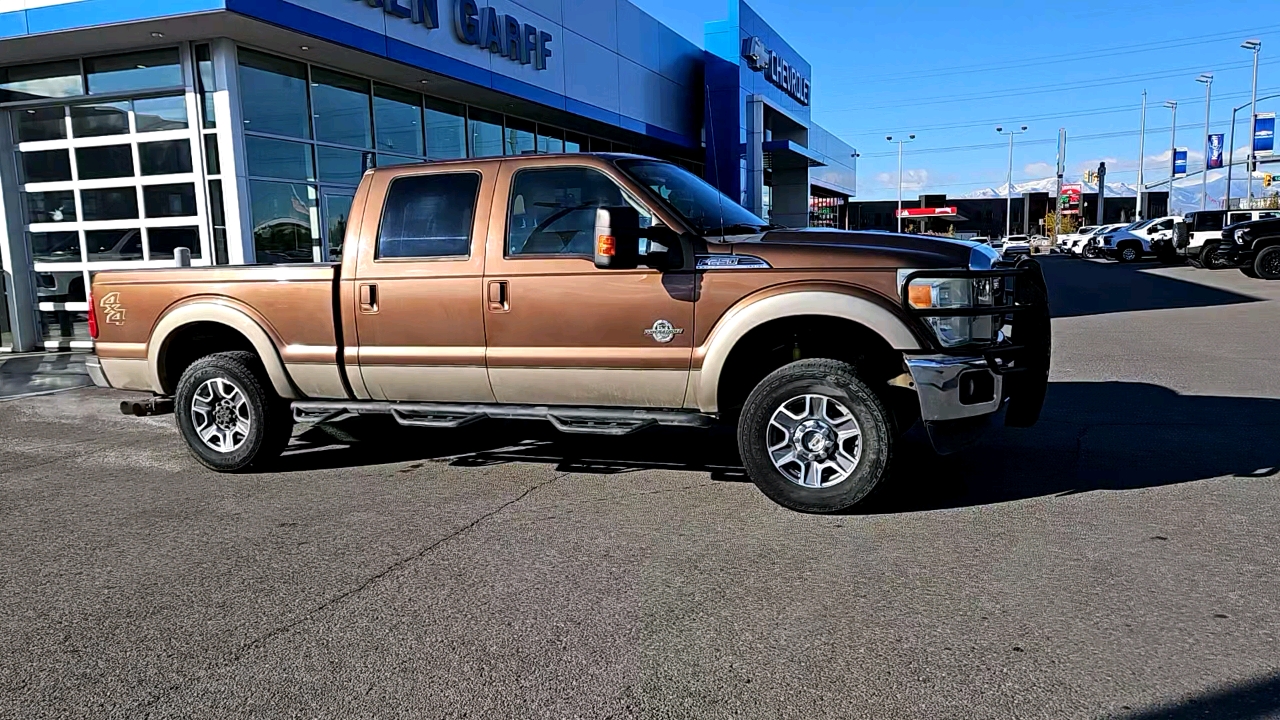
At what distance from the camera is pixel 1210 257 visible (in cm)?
2684

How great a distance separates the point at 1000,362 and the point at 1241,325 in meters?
11.1

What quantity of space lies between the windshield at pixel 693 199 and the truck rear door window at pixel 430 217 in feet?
3.47

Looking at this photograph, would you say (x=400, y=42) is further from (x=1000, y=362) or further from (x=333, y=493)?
(x=1000, y=362)

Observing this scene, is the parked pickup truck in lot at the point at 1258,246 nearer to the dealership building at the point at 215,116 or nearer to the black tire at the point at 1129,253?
the black tire at the point at 1129,253

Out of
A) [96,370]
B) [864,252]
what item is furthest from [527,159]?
[96,370]

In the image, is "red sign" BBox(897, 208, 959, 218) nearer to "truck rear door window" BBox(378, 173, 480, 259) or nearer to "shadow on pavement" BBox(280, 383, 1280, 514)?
"shadow on pavement" BBox(280, 383, 1280, 514)

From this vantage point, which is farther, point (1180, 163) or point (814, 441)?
point (1180, 163)

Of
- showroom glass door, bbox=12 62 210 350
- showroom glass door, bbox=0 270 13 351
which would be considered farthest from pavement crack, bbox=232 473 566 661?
showroom glass door, bbox=0 270 13 351

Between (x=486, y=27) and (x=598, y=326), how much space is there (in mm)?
11018

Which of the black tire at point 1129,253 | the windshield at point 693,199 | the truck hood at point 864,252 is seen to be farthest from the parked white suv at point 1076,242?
the truck hood at point 864,252

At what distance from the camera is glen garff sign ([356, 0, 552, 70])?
1319 cm

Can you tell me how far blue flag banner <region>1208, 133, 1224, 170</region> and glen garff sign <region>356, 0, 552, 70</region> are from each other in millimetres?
49369

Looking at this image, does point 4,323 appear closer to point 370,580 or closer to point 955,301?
point 370,580

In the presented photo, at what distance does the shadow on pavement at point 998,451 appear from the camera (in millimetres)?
5637
